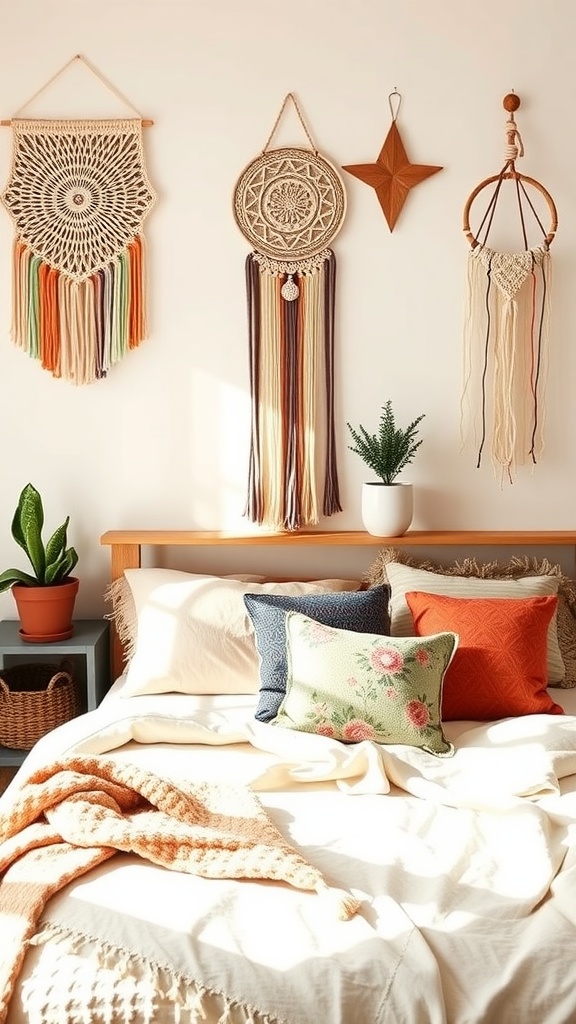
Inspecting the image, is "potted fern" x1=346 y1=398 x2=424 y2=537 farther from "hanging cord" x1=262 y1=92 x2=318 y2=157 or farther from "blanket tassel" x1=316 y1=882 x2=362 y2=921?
"blanket tassel" x1=316 y1=882 x2=362 y2=921

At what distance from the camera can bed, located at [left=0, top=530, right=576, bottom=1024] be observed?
1580mm

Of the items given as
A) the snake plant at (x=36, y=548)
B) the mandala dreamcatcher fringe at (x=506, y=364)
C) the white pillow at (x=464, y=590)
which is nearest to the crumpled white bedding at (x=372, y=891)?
the white pillow at (x=464, y=590)

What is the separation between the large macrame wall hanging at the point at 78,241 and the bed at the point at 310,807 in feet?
2.12

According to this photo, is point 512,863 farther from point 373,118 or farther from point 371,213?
point 373,118

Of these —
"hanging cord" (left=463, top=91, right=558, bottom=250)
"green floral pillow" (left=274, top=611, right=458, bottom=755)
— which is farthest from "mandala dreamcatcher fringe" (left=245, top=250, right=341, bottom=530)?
"green floral pillow" (left=274, top=611, right=458, bottom=755)

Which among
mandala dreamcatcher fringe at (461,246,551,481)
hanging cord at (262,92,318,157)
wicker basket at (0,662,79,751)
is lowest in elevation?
wicker basket at (0,662,79,751)

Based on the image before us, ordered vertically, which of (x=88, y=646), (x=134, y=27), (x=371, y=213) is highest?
(x=134, y=27)

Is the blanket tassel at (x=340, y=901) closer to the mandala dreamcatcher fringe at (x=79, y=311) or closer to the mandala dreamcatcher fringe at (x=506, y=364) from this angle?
the mandala dreamcatcher fringe at (x=506, y=364)

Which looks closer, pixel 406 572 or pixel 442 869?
pixel 442 869

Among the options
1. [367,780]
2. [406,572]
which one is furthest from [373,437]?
[367,780]

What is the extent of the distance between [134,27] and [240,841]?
2.53 metres

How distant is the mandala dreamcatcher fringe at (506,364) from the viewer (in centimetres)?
327

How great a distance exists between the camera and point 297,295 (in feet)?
10.7

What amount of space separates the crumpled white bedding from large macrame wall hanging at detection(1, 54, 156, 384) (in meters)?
1.34
